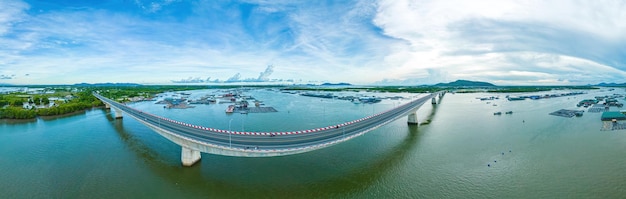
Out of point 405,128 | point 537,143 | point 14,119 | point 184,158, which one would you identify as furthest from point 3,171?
point 537,143

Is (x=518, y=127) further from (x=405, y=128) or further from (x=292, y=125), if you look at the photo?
(x=292, y=125)

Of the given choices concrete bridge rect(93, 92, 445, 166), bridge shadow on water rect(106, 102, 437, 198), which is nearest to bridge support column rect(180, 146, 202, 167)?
concrete bridge rect(93, 92, 445, 166)

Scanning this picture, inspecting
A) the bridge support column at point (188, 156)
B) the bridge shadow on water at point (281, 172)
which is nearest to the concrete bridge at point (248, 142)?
the bridge support column at point (188, 156)

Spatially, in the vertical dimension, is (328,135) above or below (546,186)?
above

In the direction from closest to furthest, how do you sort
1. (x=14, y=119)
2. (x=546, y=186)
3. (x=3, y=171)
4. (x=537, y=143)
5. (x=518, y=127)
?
(x=546, y=186) → (x=3, y=171) → (x=537, y=143) → (x=518, y=127) → (x=14, y=119)

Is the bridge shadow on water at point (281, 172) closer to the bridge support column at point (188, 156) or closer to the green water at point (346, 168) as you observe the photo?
Result: the green water at point (346, 168)

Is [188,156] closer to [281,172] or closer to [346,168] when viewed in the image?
[281,172]

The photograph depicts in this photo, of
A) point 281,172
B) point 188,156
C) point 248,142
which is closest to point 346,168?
point 281,172

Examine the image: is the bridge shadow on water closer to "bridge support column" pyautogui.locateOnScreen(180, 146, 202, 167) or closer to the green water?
the green water
